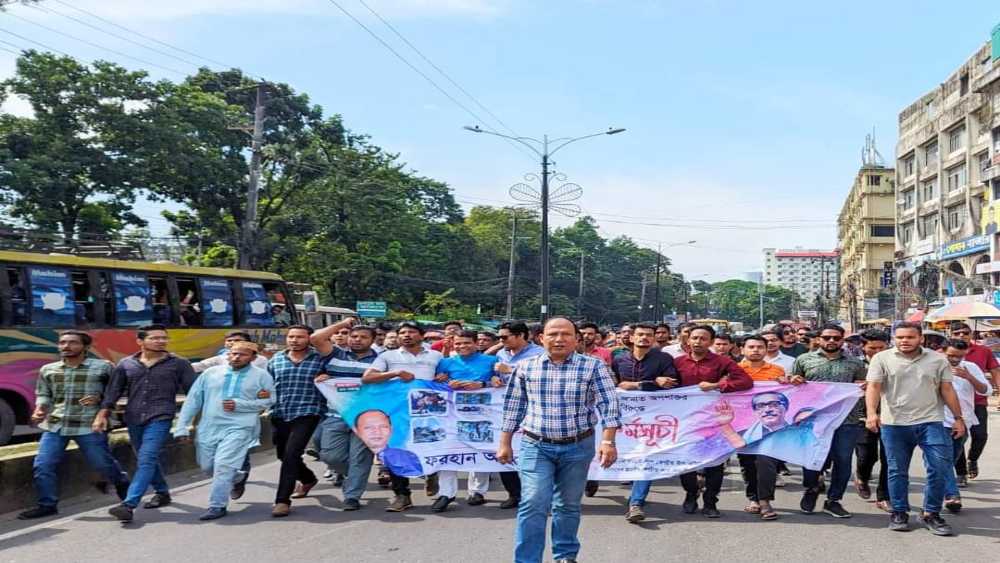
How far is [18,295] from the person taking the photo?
12500 mm

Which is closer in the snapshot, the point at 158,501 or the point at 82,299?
the point at 158,501

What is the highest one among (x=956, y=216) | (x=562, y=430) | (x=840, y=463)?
(x=956, y=216)

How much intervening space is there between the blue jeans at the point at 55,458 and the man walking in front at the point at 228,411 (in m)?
0.67

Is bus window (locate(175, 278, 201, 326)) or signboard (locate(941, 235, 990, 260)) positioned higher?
signboard (locate(941, 235, 990, 260))

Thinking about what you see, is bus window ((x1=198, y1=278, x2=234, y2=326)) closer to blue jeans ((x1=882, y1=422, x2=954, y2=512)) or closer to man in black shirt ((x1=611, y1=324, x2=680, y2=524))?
man in black shirt ((x1=611, y1=324, x2=680, y2=524))

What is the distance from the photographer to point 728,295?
15425 cm

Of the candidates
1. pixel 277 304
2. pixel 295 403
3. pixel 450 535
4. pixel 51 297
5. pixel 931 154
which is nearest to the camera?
pixel 450 535

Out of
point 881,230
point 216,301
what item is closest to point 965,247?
point 881,230

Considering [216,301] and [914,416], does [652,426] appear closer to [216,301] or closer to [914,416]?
[914,416]

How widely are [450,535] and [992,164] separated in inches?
1682

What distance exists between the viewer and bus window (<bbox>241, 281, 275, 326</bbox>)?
17.6 metres

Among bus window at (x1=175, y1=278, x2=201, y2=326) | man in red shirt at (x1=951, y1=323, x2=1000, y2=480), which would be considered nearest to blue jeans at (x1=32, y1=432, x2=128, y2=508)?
man in red shirt at (x1=951, y1=323, x2=1000, y2=480)

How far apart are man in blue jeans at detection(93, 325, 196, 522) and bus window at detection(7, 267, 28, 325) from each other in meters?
6.33

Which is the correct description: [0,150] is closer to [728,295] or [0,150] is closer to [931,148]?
[931,148]
